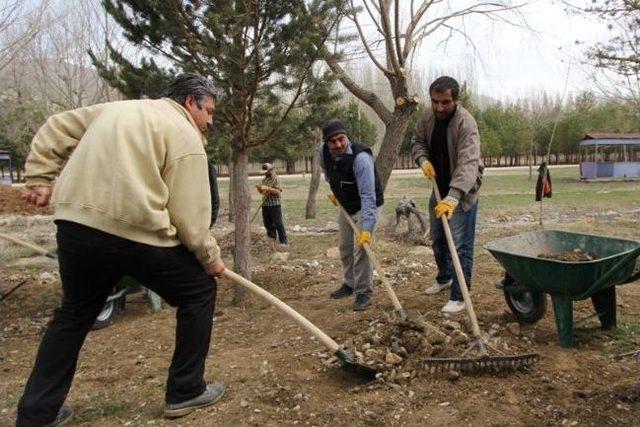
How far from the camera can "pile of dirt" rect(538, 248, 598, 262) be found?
3.89m

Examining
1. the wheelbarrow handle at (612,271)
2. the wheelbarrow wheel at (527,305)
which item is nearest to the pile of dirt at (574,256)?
the wheelbarrow wheel at (527,305)

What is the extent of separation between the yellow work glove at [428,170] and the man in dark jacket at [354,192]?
39 cm

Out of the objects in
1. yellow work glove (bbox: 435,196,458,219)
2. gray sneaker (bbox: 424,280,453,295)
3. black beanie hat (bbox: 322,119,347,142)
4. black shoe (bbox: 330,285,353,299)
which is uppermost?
black beanie hat (bbox: 322,119,347,142)

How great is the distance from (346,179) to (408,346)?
5.31 ft

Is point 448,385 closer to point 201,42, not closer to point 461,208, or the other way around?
point 461,208

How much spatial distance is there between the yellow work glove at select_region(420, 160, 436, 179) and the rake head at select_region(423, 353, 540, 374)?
1651 millimetres

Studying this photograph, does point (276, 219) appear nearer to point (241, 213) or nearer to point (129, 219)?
point (241, 213)

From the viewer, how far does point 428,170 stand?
4398mm

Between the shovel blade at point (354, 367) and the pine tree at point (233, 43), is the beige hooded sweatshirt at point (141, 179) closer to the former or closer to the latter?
the shovel blade at point (354, 367)

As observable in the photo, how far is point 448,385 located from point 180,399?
1.41m

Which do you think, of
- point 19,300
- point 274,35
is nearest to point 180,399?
point 274,35

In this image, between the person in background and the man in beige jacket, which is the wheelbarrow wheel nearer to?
the man in beige jacket

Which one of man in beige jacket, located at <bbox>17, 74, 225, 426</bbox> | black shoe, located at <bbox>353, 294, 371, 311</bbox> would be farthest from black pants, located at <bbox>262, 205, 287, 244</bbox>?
man in beige jacket, located at <bbox>17, 74, 225, 426</bbox>

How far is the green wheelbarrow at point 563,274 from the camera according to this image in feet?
11.0
